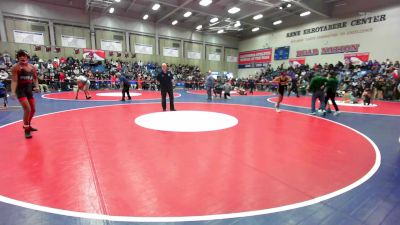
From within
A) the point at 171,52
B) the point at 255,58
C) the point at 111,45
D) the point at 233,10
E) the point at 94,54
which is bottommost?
the point at 94,54

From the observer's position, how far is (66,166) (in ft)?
10.6

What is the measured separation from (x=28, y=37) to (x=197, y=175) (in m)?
23.5

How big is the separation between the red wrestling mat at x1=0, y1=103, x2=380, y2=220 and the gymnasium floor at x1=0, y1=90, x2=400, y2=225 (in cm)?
1

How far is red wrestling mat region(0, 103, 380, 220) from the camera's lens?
239 centimetres

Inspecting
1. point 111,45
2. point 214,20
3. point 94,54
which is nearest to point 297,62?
point 214,20

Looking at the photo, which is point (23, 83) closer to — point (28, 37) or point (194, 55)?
point (28, 37)

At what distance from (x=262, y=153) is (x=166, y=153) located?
1.63 metres

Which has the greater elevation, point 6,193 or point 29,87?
point 29,87

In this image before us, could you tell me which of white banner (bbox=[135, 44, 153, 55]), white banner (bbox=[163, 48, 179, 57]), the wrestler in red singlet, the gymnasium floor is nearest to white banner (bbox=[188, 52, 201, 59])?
white banner (bbox=[163, 48, 179, 57])

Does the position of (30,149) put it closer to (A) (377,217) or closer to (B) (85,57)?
(A) (377,217)

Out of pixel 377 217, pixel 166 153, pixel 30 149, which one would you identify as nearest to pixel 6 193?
pixel 30 149

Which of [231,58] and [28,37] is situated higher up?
[28,37]

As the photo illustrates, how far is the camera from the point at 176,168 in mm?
3225

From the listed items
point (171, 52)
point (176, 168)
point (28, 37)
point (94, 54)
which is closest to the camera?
point (176, 168)
